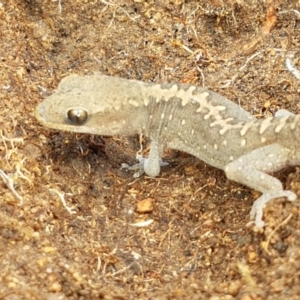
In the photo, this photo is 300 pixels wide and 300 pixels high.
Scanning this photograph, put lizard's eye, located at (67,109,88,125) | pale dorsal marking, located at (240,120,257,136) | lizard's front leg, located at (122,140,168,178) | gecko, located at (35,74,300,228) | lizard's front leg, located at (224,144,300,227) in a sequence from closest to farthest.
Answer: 1. lizard's front leg, located at (224,144,300,227)
2. gecko, located at (35,74,300,228)
3. pale dorsal marking, located at (240,120,257,136)
4. lizard's eye, located at (67,109,88,125)
5. lizard's front leg, located at (122,140,168,178)

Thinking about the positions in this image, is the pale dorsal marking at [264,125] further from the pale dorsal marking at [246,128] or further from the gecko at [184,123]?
the pale dorsal marking at [246,128]

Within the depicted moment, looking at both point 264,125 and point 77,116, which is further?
point 77,116

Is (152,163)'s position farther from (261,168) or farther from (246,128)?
(261,168)

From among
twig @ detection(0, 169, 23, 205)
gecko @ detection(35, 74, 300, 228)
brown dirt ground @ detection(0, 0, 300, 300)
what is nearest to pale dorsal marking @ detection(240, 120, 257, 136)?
gecko @ detection(35, 74, 300, 228)

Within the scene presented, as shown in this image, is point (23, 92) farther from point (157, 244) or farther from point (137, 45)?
A: point (157, 244)

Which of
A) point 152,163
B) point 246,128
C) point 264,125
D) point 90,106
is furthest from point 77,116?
point 264,125

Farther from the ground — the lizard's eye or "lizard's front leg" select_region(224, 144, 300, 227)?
the lizard's eye

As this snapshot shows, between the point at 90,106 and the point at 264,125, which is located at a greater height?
the point at 90,106

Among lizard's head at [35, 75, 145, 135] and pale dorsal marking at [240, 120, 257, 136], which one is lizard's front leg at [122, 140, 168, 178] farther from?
pale dorsal marking at [240, 120, 257, 136]

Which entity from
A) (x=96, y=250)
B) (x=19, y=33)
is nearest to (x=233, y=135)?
(x=96, y=250)
